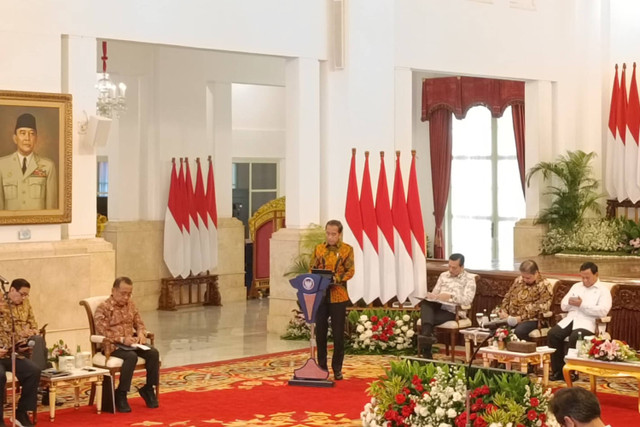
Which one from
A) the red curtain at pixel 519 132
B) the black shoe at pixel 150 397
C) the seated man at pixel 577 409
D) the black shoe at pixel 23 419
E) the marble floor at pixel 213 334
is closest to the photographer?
the seated man at pixel 577 409

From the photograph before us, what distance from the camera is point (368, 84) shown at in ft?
51.6

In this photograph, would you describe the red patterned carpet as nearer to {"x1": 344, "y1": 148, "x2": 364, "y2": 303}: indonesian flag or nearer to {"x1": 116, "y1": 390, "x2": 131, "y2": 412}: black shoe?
{"x1": 116, "y1": 390, "x2": 131, "y2": 412}: black shoe

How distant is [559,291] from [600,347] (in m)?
3.14

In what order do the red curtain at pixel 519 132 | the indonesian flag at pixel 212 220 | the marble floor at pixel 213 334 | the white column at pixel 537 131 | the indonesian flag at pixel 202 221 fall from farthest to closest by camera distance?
the red curtain at pixel 519 132 → the indonesian flag at pixel 212 220 → the indonesian flag at pixel 202 221 → the white column at pixel 537 131 → the marble floor at pixel 213 334

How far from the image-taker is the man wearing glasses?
945cm

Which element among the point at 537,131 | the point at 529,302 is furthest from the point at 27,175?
the point at 537,131

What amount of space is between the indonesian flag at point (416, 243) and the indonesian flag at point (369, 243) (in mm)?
465

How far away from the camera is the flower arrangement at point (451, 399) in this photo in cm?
801

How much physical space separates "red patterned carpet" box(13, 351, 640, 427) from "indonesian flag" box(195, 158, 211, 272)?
6145 mm

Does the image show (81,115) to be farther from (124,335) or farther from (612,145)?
(612,145)

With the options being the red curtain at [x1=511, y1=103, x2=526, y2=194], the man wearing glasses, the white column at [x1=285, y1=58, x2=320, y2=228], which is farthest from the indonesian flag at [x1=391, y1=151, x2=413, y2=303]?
the red curtain at [x1=511, y1=103, x2=526, y2=194]

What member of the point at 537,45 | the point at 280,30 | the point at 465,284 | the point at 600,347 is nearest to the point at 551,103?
the point at 537,45

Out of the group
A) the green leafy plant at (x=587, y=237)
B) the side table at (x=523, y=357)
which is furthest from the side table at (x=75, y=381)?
the green leafy plant at (x=587, y=237)

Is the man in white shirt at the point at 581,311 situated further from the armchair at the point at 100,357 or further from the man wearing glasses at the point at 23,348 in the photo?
the man wearing glasses at the point at 23,348
